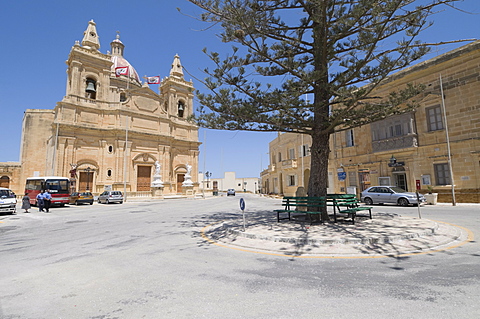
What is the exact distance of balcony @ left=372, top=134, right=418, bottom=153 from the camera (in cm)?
2022

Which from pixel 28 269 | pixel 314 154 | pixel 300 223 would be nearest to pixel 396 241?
pixel 300 223

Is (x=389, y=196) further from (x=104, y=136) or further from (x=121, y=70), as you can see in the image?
(x=121, y=70)

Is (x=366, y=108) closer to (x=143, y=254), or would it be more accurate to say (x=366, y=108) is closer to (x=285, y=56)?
(x=285, y=56)

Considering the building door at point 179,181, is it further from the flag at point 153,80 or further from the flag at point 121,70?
the flag at point 121,70

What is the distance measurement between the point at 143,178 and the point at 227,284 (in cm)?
3717

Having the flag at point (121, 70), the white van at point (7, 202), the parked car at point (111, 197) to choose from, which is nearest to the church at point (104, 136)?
the flag at point (121, 70)

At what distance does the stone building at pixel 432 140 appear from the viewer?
17.5 metres

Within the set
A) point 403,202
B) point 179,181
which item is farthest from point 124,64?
point 403,202

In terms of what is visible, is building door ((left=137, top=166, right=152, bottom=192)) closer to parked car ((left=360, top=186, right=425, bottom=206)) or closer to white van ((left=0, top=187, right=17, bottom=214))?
white van ((left=0, top=187, right=17, bottom=214))

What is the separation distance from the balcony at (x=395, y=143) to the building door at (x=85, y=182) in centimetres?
3346

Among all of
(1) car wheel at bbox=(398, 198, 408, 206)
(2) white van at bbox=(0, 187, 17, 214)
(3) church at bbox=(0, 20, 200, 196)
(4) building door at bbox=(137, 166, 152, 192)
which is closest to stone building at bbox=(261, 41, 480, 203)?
(1) car wheel at bbox=(398, 198, 408, 206)

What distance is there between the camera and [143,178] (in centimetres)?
3847

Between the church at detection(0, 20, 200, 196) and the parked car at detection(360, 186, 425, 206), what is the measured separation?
23.2 metres

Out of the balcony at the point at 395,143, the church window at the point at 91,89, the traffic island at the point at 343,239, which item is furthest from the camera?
the church window at the point at 91,89
